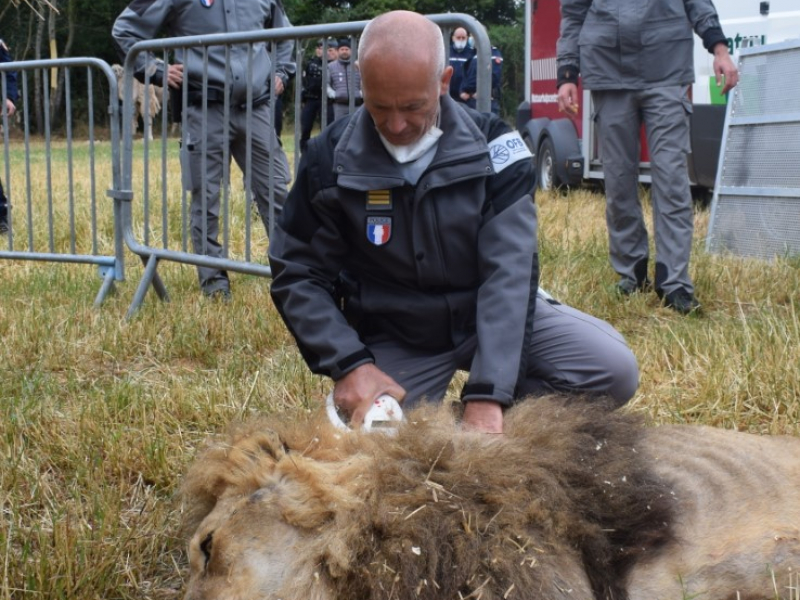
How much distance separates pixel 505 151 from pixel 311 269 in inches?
26.6

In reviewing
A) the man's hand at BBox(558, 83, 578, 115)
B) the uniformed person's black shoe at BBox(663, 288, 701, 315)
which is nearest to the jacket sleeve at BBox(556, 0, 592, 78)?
the man's hand at BBox(558, 83, 578, 115)

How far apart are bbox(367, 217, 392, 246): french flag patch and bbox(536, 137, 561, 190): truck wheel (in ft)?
30.4

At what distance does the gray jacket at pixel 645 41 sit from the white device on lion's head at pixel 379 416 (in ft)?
12.3

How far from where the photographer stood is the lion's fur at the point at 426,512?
2133 millimetres

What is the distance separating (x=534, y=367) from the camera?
128 inches

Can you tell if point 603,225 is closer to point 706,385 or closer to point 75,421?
point 706,385

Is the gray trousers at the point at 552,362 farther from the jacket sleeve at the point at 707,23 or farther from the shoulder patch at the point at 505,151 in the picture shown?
the jacket sleeve at the point at 707,23

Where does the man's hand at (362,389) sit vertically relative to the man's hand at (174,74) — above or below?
below

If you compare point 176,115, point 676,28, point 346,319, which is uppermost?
point 676,28

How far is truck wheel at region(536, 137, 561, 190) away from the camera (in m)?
12.2

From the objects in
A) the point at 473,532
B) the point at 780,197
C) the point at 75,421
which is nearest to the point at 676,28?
the point at 780,197

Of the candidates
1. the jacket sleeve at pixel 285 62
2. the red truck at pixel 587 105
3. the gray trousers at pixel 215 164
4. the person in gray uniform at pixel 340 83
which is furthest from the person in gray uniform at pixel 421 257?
the person in gray uniform at pixel 340 83

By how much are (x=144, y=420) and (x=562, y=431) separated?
1.80 m

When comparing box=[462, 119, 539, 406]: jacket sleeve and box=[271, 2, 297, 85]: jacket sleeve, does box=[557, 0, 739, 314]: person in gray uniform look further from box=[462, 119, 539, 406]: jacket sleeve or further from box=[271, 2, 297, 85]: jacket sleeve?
box=[462, 119, 539, 406]: jacket sleeve
